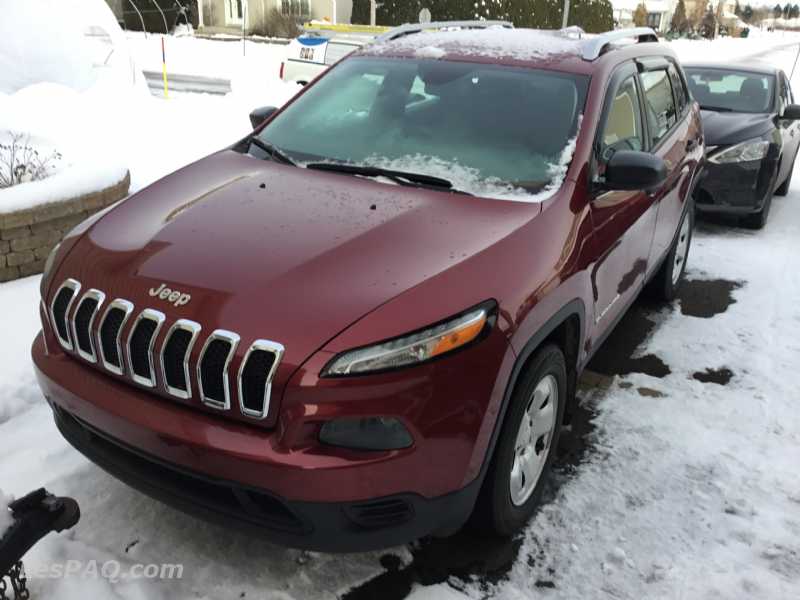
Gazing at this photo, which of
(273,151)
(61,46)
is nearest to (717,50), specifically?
(61,46)

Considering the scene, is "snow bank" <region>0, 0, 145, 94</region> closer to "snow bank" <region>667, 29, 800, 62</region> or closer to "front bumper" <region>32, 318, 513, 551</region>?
"front bumper" <region>32, 318, 513, 551</region>

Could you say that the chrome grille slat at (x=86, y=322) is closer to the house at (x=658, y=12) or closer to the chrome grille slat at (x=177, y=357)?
the chrome grille slat at (x=177, y=357)

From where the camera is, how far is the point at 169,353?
7.12 ft

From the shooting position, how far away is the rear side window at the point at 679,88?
4793 mm

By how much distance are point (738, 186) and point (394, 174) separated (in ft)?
16.0

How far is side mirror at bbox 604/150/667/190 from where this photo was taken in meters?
3.01

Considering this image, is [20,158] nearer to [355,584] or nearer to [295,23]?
[355,584]

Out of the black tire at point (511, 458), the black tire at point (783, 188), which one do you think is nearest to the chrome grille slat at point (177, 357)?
the black tire at point (511, 458)

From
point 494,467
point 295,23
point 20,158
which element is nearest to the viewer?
point 494,467

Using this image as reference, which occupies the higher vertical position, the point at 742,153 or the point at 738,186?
the point at 742,153

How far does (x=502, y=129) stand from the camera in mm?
3217

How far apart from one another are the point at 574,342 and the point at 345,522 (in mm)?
1300

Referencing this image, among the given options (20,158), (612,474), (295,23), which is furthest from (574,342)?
(295,23)

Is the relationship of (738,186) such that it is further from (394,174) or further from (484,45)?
(394,174)
